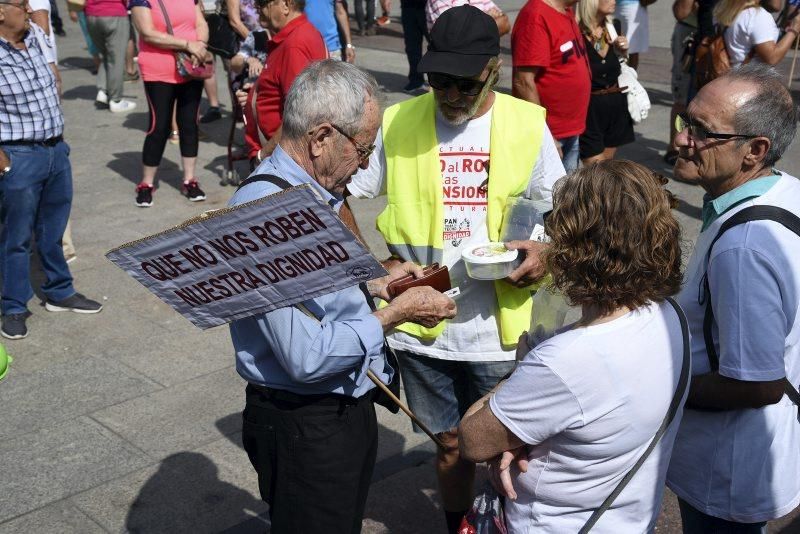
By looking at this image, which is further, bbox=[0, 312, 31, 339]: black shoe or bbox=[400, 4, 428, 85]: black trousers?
bbox=[400, 4, 428, 85]: black trousers

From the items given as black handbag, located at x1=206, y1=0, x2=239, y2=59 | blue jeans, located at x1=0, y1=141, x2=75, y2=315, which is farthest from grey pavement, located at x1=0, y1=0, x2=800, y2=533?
black handbag, located at x1=206, y1=0, x2=239, y2=59

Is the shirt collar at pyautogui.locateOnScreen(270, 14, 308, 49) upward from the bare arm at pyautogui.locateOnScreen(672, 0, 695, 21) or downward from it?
upward

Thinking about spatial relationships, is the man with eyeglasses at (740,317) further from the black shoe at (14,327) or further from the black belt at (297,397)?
the black shoe at (14,327)

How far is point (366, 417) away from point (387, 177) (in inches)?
41.1

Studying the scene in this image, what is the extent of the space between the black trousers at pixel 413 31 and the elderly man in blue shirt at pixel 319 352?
30.9 ft

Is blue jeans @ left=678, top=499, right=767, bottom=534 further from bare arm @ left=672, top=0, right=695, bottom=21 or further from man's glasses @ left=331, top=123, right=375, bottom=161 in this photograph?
bare arm @ left=672, top=0, right=695, bottom=21

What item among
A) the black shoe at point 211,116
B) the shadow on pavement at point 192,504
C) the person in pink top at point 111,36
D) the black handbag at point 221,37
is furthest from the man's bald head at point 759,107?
the person in pink top at point 111,36

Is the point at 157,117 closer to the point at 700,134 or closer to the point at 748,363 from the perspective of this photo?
the point at 700,134

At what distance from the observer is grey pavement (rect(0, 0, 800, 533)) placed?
4027 millimetres

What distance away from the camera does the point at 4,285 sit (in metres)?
5.72

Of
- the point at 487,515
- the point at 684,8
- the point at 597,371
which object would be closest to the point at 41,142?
the point at 487,515

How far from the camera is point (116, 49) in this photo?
432 inches

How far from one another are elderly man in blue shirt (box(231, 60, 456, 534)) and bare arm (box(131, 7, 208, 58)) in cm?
539

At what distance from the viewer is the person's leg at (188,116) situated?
7.99m
